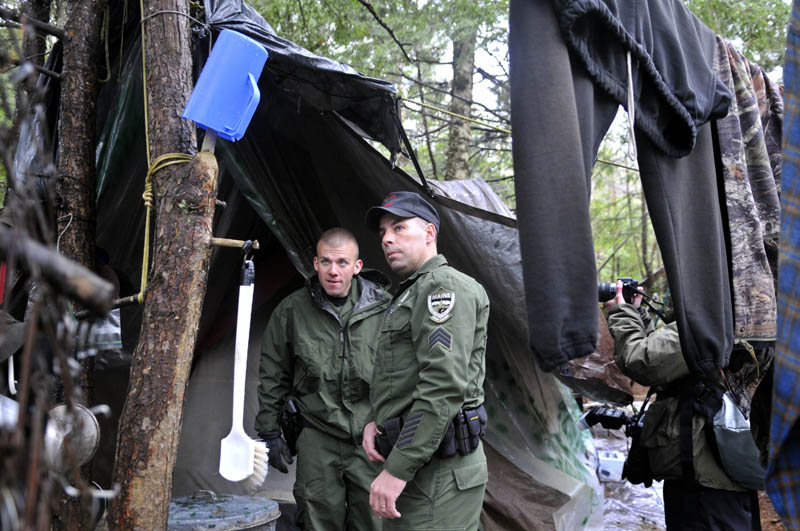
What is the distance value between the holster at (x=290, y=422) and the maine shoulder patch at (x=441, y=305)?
1.03 m

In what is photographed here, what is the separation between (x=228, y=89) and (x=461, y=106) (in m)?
5.56

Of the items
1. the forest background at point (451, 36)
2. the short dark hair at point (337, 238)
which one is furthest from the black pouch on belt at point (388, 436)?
the forest background at point (451, 36)

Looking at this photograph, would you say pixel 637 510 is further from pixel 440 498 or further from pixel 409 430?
pixel 409 430

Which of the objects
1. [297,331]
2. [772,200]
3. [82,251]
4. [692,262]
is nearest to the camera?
[692,262]

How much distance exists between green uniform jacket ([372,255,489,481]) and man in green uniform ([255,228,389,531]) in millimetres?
363

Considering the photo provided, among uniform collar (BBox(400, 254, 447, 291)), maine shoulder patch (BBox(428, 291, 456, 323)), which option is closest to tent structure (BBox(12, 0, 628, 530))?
uniform collar (BBox(400, 254, 447, 291))

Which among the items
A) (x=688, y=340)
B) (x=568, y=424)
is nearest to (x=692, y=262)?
(x=688, y=340)

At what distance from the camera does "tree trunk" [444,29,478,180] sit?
7266 millimetres

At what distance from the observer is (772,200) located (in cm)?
224

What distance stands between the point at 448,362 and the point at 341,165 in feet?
5.83

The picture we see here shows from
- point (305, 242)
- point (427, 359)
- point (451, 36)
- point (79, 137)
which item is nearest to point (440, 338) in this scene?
point (427, 359)

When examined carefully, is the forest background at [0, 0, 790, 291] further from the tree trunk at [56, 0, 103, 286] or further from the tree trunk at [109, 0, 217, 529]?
the tree trunk at [109, 0, 217, 529]

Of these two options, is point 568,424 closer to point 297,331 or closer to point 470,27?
point 297,331

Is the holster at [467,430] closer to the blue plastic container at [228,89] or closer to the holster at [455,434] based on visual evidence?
the holster at [455,434]
